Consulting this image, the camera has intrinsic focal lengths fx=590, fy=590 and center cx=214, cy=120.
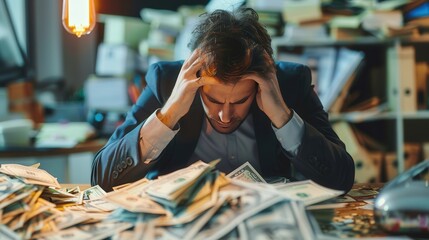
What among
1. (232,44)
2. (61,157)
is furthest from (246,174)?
(61,157)

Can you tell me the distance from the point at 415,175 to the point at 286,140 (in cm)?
47

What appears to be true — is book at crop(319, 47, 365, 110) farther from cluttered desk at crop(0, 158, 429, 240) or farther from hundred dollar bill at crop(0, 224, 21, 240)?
hundred dollar bill at crop(0, 224, 21, 240)

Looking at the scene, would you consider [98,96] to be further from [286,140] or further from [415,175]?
[415,175]

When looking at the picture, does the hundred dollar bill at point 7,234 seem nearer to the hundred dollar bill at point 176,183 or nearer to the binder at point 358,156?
the hundred dollar bill at point 176,183

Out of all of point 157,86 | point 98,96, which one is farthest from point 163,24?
point 157,86

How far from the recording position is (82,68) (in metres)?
4.26

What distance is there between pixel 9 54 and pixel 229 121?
2.12 meters

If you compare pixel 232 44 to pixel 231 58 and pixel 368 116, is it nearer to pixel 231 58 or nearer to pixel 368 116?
pixel 231 58

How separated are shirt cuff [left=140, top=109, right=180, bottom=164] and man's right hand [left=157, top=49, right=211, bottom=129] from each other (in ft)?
0.08

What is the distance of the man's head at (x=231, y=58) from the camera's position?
56.7 inches

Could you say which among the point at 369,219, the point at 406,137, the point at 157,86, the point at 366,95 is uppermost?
the point at 157,86

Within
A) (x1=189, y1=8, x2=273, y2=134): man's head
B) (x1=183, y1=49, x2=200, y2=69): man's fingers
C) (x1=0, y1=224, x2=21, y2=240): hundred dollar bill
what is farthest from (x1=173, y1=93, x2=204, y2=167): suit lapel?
(x1=0, y1=224, x2=21, y2=240): hundred dollar bill

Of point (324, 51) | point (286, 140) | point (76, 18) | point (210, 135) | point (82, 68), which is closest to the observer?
point (76, 18)

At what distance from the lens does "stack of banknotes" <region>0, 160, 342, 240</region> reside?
3.22 ft
